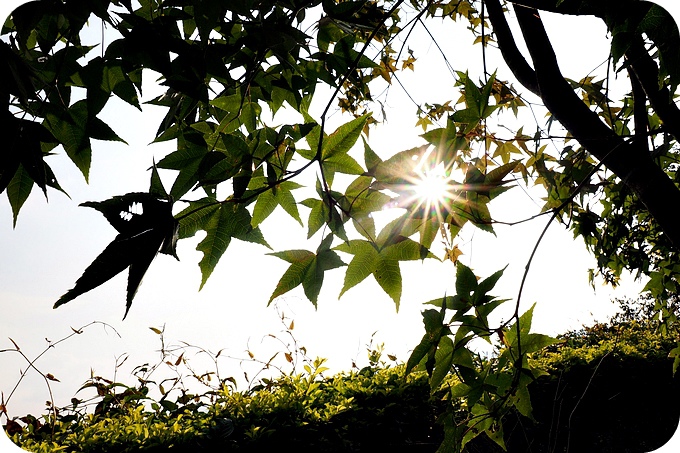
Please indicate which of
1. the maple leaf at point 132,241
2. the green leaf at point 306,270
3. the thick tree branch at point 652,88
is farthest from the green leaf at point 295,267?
the thick tree branch at point 652,88

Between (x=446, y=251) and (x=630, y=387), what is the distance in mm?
2739

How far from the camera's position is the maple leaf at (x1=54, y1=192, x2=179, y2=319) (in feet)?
2.03

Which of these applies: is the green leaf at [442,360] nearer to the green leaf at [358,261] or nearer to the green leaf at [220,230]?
the green leaf at [358,261]

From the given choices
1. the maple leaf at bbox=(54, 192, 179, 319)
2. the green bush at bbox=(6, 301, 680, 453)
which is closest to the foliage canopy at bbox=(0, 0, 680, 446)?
the maple leaf at bbox=(54, 192, 179, 319)

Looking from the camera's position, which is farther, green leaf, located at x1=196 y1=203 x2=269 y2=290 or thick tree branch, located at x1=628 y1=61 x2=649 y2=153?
thick tree branch, located at x1=628 y1=61 x2=649 y2=153

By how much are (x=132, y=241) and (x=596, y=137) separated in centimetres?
101

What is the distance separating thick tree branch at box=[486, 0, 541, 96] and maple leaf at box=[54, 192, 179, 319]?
0.96 m

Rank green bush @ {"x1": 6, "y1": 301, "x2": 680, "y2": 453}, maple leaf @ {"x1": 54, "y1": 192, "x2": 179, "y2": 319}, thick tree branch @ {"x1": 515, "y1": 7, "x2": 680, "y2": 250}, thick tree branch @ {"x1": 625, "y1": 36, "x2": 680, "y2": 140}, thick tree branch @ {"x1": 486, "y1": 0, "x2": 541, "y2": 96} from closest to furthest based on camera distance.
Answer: maple leaf @ {"x1": 54, "y1": 192, "x2": 179, "y2": 319} < thick tree branch @ {"x1": 515, "y1": 7, "x2": 680, "y2": 250} < thick tree branch @ {"x1": 625, "y1": 36, "x2": 680, "y2": 140} < thick tree branch @ {"x1": 486, "y1": 0, "x2": 541, "y2": 96} < green bush @ {"x1": 6, "y1": 301, "x2": 680, "y2": 453}

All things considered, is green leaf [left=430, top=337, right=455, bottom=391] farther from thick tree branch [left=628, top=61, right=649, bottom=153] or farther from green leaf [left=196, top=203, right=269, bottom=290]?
thick tree branch [left=628, top=61, right=649, bottom=153]

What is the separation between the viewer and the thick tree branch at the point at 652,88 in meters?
1.19

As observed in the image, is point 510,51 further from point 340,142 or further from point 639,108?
point 340,142

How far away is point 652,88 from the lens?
123 centimetres

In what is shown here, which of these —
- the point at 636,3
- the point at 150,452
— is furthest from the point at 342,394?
the point at 636,3

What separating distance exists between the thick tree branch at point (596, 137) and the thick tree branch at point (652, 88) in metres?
0.13
